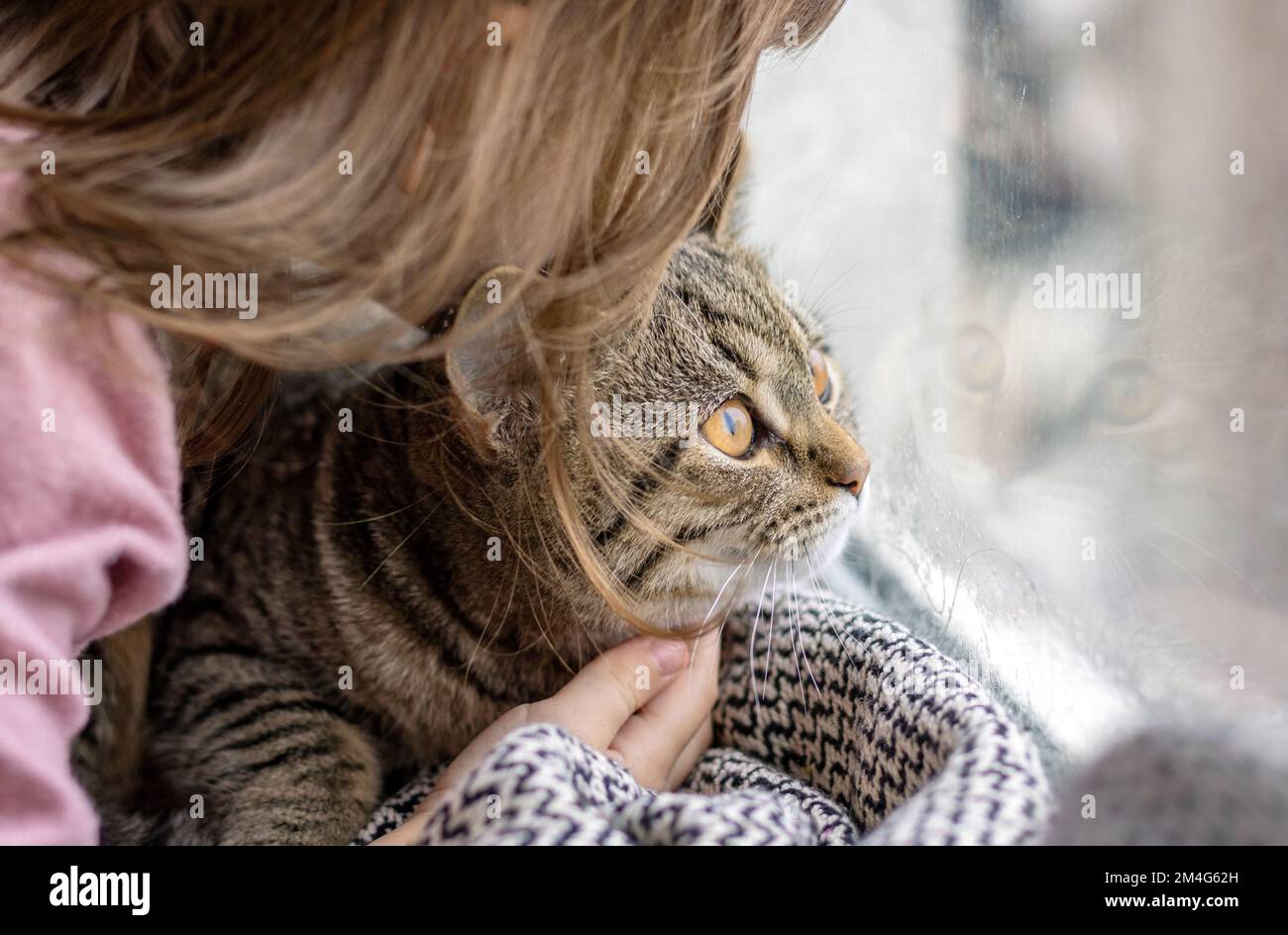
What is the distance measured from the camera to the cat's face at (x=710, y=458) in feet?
3.15

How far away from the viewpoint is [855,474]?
3.28 feet

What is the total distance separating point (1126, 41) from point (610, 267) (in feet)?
1.40

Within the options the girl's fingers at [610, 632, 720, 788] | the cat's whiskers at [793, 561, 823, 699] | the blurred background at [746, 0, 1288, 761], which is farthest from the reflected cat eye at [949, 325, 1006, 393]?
the girl's fingers at [610, 632, 720, 788]

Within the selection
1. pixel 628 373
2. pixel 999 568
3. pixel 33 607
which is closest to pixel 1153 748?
pixel 999 568

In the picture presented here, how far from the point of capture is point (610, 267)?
82 centimetres

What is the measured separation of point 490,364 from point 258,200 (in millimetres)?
269

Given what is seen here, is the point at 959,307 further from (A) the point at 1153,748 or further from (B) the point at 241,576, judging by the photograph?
(B) the point at 241,576

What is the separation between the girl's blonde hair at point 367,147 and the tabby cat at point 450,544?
0.31 feet

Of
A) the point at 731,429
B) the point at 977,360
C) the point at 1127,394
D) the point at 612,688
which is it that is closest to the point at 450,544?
the point at 612,688

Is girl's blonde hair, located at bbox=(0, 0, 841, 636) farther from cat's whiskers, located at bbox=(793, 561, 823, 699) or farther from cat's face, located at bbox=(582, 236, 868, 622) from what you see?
cat's whiskers, located at bbox=(793, 561, 823, 699)

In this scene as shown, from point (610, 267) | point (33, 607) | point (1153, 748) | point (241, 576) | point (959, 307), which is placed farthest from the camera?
point (241, 576)

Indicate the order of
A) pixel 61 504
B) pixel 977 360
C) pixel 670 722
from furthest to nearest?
pixel 670 722, pixel 977 360, pixel 61 504

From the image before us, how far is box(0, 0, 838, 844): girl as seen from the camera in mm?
717

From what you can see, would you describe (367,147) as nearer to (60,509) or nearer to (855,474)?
(60,509)
